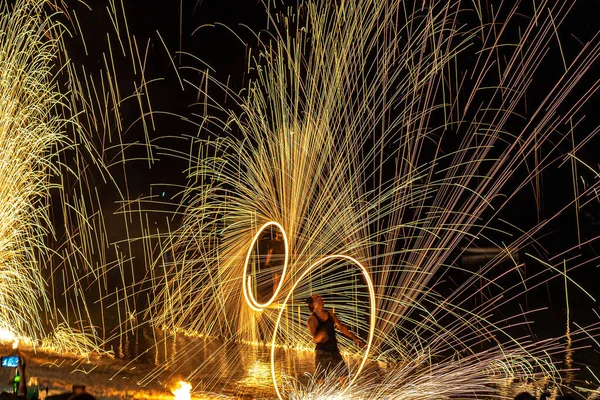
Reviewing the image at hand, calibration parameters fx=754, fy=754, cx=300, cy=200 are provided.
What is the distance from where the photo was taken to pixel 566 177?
23438mm


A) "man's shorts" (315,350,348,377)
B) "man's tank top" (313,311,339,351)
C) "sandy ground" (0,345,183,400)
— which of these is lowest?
"sandy ground" (0,345,183,400)

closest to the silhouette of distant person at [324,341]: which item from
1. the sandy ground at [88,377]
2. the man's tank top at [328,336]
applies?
the man's tank top at [328,336]

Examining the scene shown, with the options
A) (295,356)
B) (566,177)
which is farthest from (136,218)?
(295,356)

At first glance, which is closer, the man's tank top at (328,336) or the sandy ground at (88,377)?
the sandy ground at (88,377)

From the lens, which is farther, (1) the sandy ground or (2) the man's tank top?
(2) the man's tank top

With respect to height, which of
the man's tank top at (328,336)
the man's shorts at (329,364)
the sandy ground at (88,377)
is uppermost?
the man's tank top at (328,336)

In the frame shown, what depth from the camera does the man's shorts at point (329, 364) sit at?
27.3ft

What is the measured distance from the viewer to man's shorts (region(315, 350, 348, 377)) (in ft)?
27.3

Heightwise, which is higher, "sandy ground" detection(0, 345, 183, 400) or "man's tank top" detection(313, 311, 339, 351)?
"man's tank top" detection(313, 311, 339, 351)

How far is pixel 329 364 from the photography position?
8.34 m

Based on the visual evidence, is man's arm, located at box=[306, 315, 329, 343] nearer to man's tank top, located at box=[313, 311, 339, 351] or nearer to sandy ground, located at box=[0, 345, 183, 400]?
man's tank top, located at box=[313, 311, 339, 351]

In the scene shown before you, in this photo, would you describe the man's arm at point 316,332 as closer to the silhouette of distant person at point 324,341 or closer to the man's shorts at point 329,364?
the silhouette of distant person at point 324,341

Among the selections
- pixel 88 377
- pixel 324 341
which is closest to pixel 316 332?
pixel 324 341

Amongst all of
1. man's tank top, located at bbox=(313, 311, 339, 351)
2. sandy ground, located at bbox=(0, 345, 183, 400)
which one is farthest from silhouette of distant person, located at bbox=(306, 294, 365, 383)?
sandy ground, located at bbox=(0, 345, 183, 400)
